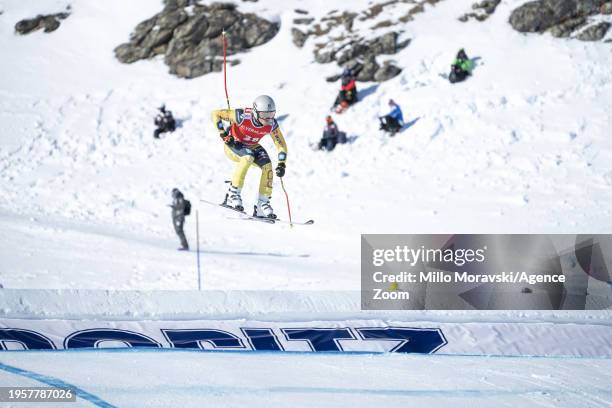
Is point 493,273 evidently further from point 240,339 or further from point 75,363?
point 75,363

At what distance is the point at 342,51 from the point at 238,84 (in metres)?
4.22

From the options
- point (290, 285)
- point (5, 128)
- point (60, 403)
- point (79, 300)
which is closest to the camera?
point (60, 403)

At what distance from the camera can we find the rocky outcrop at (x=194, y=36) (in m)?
25.2

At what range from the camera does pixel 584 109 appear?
19.4 meters

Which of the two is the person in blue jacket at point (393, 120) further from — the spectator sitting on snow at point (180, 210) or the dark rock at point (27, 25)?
the dark rock at point (27, 25)

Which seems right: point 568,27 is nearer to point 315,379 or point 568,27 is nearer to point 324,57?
point 324,57

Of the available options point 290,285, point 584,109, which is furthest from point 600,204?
point 290,285

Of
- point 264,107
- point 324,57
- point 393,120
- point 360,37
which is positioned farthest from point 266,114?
point 360,37

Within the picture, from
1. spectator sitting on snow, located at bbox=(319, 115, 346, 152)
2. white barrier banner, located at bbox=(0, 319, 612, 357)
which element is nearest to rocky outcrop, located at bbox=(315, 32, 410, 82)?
spectator sitting on snow, located at bbox=(319, 115, 346, 152)

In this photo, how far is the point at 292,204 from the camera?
1798 centimetres

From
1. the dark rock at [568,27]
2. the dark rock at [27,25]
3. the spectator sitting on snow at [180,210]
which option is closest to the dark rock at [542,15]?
the dark rock at [568,27]

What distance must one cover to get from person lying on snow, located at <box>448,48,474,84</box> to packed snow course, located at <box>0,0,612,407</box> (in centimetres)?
40

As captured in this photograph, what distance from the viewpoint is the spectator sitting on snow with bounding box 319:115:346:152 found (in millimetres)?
19891

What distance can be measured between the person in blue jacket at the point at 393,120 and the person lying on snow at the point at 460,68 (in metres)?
2.88
